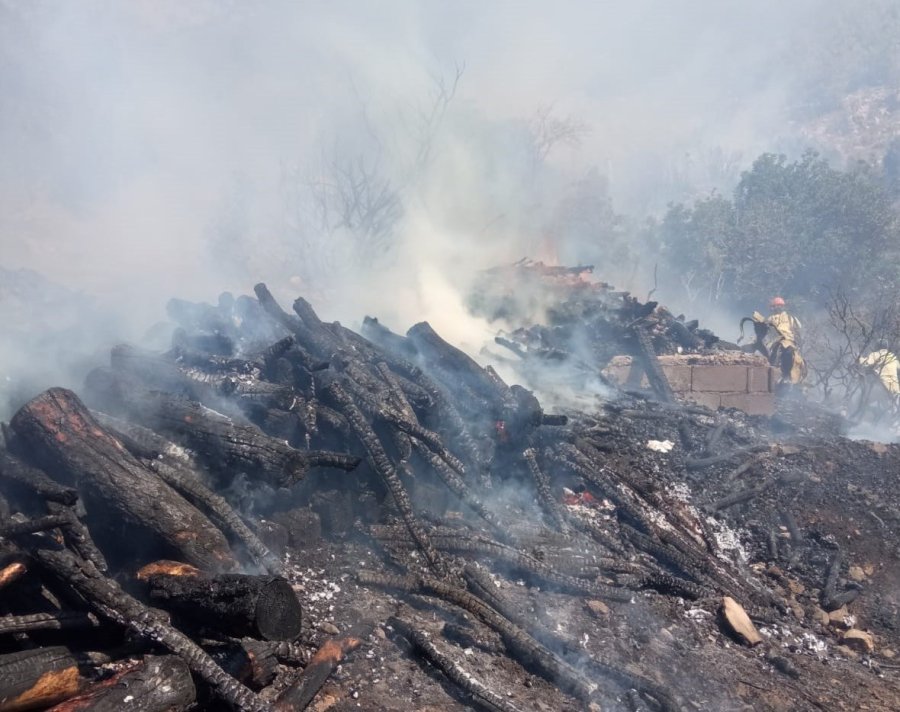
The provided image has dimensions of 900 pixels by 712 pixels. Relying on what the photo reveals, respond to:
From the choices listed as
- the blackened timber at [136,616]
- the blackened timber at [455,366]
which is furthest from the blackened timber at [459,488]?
the blackened timber at [136,616]

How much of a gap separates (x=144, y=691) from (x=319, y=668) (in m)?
1.08

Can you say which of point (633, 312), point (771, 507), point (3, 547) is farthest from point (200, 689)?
point (633, 312)

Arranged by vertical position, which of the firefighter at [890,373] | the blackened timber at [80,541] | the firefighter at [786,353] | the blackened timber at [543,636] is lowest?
the blackened timber at [80,541]

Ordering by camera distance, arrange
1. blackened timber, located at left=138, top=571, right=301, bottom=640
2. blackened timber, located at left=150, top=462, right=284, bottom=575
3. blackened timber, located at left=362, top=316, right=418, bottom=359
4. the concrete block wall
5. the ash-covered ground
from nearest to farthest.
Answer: blackened timber, located at left=138, top=571, right=301, bottom=640 < the ash-covered ground < blackened timber, located at left=150, top=462, right=284, bottom=575 < blackened timber, located at left=362, top=316, right=418, bottom=359 < the concrete block wall

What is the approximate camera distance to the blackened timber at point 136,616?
3482 millimetres

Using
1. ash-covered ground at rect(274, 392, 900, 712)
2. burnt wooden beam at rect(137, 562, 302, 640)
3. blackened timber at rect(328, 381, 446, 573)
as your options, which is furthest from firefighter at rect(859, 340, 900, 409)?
burnt wooden beam at rect(137, 562, 302, 640)

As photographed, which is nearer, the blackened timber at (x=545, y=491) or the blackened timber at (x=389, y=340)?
the blackened timber at (x=545, y=491)

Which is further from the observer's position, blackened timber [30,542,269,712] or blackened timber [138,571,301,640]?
blackened timber [138,571,301,640]

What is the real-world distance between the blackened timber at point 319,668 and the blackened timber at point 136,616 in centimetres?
33

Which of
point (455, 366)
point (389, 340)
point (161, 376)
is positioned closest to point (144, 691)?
point (161, 376)

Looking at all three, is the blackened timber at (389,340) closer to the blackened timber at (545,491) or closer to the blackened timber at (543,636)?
the blackened timber at (545,491)

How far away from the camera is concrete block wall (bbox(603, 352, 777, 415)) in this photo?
39.4ft

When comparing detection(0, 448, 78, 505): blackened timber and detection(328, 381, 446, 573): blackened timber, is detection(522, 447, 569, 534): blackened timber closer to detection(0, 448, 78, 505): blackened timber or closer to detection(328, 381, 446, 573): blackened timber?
detection(328, 381, 446, 573): blackened timber

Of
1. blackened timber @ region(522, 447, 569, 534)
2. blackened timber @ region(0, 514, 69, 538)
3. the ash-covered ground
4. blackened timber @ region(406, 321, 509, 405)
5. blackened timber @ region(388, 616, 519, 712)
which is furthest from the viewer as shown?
blackened timber @ region(406, 321, 509, 405)
